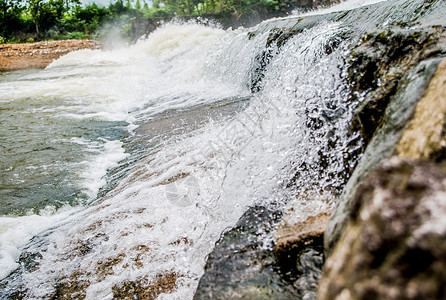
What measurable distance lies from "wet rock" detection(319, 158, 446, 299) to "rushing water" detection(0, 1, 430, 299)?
3.63ft

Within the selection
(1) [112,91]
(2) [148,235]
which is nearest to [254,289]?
(2) [148,235]

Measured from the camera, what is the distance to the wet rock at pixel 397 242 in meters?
0.56

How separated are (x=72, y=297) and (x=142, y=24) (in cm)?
2278

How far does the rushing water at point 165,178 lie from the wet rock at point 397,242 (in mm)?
1105

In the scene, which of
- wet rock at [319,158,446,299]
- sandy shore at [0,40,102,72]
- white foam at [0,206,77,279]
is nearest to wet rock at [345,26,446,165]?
wet rock at [319,158,446,299]

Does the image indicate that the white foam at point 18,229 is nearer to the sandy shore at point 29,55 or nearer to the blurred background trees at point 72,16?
the sandy shore at point 29,55

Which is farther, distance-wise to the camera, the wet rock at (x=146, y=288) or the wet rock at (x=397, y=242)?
the wet rock at (x=146, y=288)

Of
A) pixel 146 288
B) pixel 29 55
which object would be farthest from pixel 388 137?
pixel 29 55

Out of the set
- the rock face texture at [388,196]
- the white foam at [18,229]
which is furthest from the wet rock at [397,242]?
the white foam at [18,229]

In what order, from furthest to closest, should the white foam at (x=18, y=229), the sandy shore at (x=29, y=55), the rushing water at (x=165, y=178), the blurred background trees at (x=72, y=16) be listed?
1. the blurred background trees at (x=72, y=16)
2. the sandy shore at (x=29, y=55)
3. the white foam at (x=18, y=229)
4. the rushing water at (x=165, y=178)

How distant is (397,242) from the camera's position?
2.01ft

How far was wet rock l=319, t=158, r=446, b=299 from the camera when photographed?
22.0 inches

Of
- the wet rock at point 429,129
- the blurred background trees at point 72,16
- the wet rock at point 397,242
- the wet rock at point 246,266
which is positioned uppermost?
the blurred background trees at point 72,16

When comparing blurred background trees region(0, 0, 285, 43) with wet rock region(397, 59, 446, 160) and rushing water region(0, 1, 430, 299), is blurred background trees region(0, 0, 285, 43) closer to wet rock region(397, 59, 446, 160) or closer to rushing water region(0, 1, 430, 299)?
rushing water region(0, 1, 430, 299)
